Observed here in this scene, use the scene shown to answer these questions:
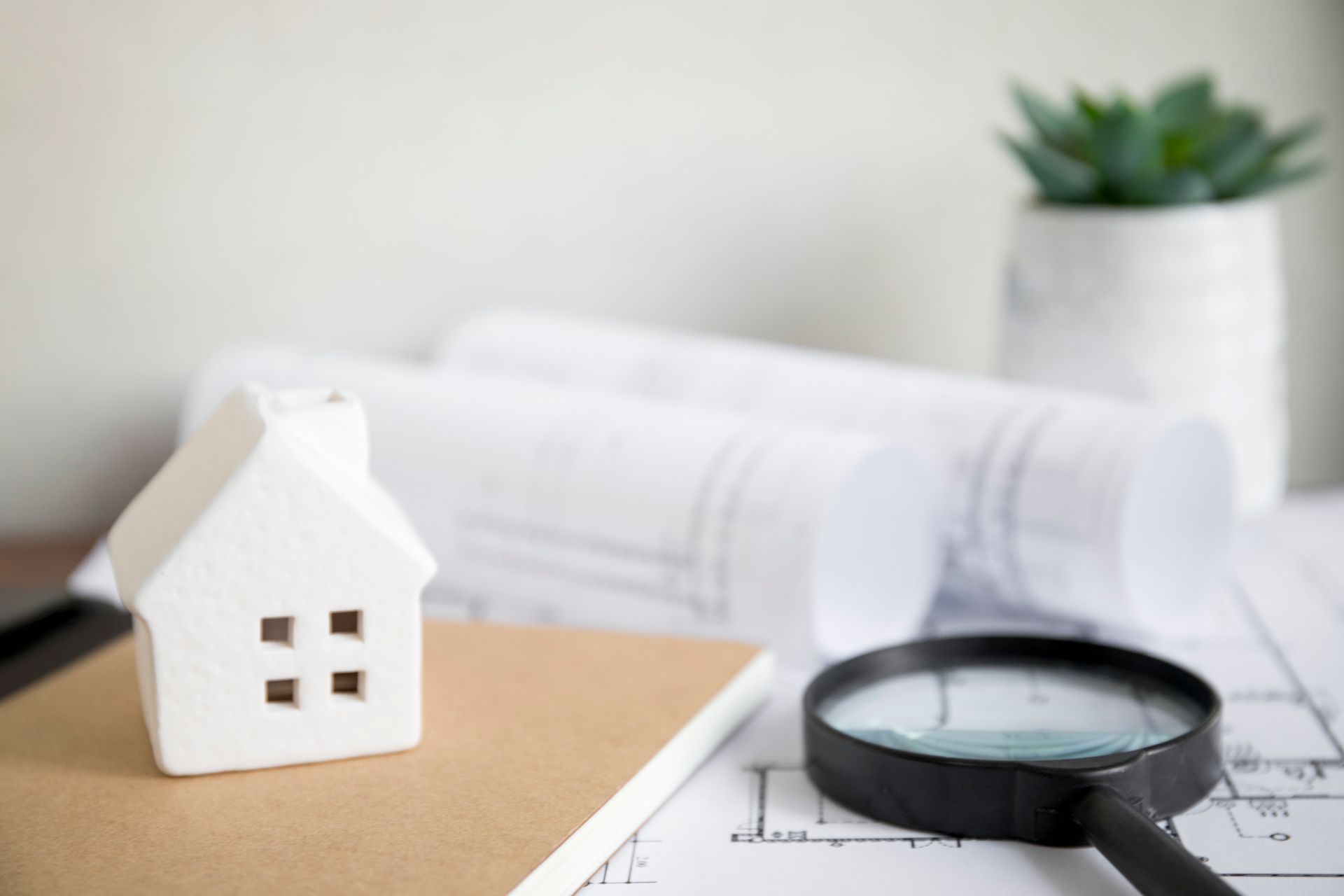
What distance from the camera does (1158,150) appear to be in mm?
763

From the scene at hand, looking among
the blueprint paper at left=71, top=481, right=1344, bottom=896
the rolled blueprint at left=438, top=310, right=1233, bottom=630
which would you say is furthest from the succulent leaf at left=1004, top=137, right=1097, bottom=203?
the blueprint paper at left=71, top=481, right=1344, bottom=896

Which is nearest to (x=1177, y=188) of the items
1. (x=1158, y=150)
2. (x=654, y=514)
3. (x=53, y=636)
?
(x=1158, y=150)

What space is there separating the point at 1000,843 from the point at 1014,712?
65 millimetres

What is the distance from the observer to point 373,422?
718mm

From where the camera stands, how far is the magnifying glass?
41 centimetres

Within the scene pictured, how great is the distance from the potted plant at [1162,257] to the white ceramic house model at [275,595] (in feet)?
1.59

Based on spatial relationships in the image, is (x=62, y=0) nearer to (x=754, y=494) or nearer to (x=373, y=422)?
(x=373, y=422)

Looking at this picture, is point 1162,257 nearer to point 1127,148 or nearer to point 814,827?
point 1127,148

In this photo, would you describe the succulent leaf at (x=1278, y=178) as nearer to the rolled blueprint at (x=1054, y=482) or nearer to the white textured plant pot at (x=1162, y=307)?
the white textured plant pot at (x=1162, y=307)

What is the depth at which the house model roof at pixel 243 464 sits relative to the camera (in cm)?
44

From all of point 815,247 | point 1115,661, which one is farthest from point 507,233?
point 1115,661

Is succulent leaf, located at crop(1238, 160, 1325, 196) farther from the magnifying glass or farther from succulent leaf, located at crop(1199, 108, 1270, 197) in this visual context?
the magnifying glass

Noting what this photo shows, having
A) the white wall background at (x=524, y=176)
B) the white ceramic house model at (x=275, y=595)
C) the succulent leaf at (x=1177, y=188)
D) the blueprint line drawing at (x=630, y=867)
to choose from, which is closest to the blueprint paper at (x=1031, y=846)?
the blueprint line drawing at (x=630, y=867)

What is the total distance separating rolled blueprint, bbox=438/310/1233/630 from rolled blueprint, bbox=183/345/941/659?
3 cm
